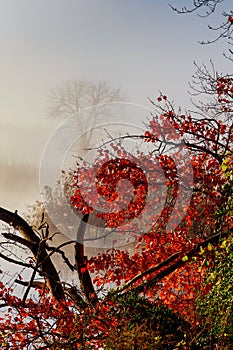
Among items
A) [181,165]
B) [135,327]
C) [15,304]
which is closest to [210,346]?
[135,327]

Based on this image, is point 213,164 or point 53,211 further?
point 53,211

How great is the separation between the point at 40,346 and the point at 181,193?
A: 4.85 m

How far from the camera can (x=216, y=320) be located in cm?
618

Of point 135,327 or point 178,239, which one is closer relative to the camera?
point 135,327

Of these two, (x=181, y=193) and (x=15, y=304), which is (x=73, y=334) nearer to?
(x=15, y=304)

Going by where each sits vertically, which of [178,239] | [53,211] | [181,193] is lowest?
[178,239]

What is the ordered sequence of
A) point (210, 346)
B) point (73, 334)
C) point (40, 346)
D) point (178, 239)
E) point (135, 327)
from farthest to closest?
point (178, 239)
point (40, 346)
point (73, 334)
point (135, 327)
point (210, 346)

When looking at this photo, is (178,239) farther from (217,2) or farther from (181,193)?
(217,2)

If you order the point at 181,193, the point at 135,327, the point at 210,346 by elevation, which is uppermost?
the point at 181,193

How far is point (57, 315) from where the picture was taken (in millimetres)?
8945

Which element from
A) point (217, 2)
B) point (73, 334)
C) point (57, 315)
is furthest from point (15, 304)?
point (217, 2)

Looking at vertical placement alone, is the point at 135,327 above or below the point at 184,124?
below

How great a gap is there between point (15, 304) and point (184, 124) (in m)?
5.56

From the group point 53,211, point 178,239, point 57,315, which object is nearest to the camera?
point 57,315
